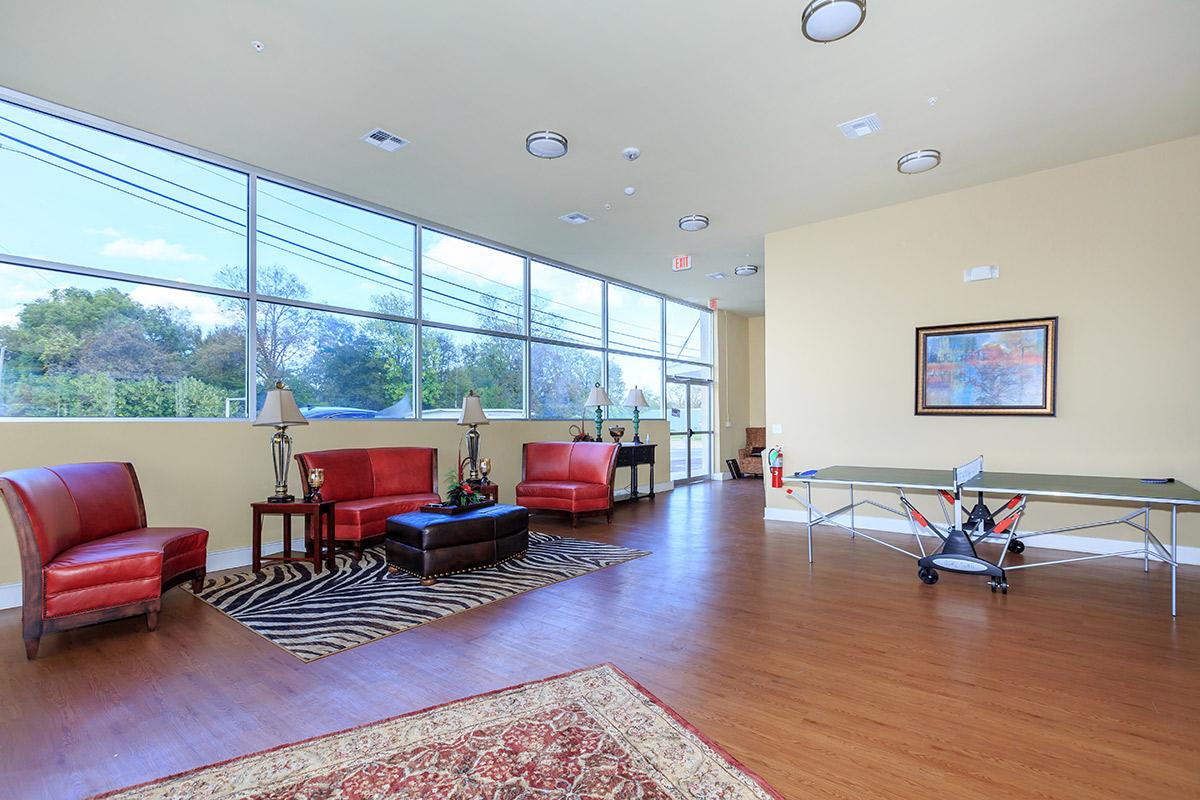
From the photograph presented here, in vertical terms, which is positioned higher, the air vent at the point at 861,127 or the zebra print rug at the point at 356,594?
the air vent at the point at 861,127

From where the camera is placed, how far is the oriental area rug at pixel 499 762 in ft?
5.94

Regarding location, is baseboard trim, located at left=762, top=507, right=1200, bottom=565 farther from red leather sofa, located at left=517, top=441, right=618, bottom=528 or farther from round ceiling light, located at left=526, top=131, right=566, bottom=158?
round ceiling light, located at left=526, top=131, right=566, bottom=158

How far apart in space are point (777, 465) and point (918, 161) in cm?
335

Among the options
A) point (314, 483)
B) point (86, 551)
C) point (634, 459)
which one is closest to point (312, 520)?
point (314, 483)

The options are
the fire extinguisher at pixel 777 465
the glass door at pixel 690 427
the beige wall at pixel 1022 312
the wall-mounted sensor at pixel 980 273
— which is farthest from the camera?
the glass door at pixel 690 427

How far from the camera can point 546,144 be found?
14.4 ft

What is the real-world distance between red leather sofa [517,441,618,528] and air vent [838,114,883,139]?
3.86 m

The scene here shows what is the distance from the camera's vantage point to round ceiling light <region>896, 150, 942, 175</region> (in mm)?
4613

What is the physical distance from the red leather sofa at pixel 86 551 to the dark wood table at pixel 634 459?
4.86 m

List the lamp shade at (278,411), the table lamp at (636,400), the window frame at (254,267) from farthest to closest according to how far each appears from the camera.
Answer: the table lamp at (636,400) < the lamp shade at (278,411) < the window frame at (254,267)

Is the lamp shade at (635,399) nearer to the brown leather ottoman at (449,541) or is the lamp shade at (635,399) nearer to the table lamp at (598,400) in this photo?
the table lamp at (598,400)

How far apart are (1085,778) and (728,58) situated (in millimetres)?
3778

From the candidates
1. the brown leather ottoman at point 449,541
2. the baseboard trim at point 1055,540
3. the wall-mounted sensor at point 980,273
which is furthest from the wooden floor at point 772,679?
the wall-mounted sensor at point 980,273

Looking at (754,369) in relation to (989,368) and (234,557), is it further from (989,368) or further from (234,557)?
(234,557)
